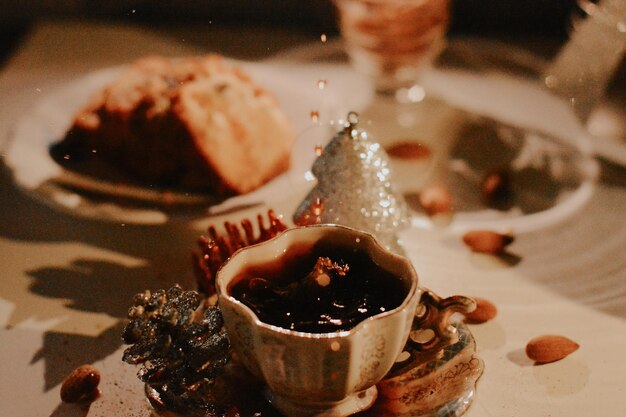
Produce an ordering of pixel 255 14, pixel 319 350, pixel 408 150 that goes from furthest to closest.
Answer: pixel 255 14, pixel 408 150, pixel 319 350

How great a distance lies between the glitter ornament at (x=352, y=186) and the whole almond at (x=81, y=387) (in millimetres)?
311

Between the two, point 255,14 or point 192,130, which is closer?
point 192,130

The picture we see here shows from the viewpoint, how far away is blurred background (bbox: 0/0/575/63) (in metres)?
1.76

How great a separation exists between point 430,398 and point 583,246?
0.49 metres

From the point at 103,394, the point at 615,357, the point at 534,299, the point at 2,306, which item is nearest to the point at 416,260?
the point at 534,299

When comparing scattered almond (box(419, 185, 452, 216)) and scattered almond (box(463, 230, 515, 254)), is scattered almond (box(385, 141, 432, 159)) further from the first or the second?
scattered almond (box(463, 230, 515, 254))

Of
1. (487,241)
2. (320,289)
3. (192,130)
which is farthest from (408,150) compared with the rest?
(320,289)

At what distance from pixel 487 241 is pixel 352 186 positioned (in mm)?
283

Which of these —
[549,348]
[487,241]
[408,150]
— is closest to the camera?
[549,348]

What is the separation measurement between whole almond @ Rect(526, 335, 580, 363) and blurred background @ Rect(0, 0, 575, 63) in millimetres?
1081

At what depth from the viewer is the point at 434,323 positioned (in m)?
0.72

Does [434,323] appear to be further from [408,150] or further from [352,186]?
[408,150]

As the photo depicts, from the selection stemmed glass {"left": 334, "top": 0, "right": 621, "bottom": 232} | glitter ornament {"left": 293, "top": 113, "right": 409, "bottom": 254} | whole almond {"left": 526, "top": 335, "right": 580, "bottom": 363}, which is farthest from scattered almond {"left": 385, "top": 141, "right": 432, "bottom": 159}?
whole almond {"left": 526, "top": 335, "right": 580, "bottom": 363}

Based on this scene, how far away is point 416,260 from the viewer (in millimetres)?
1024
